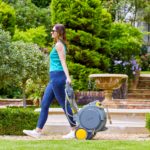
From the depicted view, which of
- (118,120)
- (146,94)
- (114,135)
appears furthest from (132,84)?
(114,135)

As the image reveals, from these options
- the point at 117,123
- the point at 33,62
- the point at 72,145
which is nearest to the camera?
the point at 72,145

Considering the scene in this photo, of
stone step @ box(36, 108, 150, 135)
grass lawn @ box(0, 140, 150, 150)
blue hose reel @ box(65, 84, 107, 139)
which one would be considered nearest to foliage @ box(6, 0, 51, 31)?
stone step @ box(36, 108, 150, 135)

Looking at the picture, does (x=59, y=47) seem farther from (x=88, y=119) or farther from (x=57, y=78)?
(x=88, y=119)

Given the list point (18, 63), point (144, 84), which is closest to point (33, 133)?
point (18, 63)

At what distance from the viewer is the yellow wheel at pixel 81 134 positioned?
8.02m

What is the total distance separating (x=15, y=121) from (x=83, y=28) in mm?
7451

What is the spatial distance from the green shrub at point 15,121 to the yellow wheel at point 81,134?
1.17m

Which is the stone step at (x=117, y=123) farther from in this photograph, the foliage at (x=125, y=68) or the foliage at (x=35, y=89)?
the foliage at (x=125, y=68)

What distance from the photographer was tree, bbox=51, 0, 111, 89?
15766 millimetres

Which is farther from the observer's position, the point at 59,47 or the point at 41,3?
the point at 41,3

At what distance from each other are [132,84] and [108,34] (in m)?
1.76

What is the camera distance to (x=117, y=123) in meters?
9.83

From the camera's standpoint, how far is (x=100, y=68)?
1623 centimetres

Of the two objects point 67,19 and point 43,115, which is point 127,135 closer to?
point 43,115
